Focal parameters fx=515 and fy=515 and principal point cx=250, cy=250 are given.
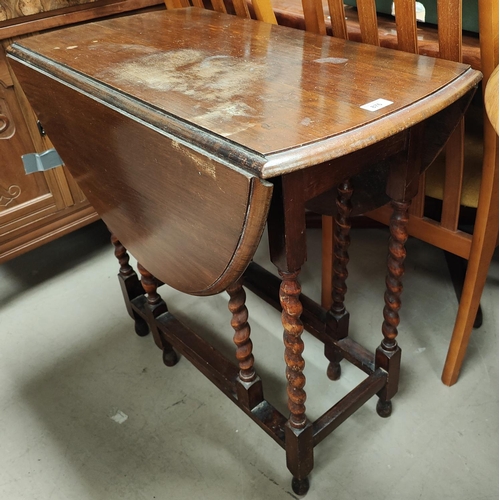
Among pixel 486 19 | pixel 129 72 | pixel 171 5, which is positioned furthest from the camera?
pixel 171 5

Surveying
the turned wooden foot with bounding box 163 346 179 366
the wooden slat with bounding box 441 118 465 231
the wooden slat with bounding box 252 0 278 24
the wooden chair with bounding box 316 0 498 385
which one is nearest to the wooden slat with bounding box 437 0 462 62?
the wooden chair with bounding box 316 0 498 385

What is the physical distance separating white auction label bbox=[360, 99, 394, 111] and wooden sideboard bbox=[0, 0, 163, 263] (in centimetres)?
110

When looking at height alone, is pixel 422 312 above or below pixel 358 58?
below

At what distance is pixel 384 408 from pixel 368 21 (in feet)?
2.88

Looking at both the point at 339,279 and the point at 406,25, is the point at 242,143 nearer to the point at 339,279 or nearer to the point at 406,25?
the point at 406,25

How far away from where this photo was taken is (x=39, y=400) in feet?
4.59

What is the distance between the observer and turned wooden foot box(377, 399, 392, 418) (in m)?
1.26

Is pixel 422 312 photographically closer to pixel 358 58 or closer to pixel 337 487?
pixel 337 487

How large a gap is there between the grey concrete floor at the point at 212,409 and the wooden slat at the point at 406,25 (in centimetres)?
84

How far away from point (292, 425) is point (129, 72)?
2.50ft

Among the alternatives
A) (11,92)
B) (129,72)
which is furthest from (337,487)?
(11,92)

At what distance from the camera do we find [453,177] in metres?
1.08

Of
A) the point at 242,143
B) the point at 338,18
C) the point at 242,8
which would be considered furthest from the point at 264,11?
the point at 242,143

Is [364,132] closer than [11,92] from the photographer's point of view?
Yes
